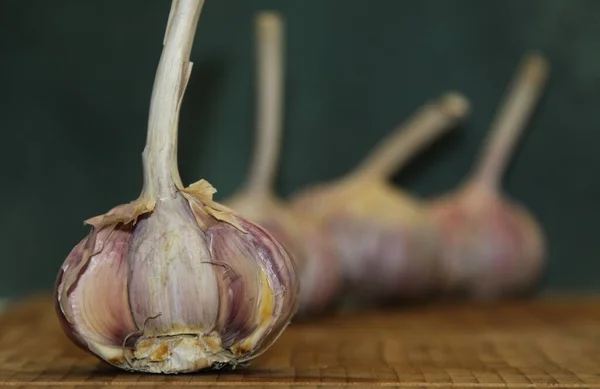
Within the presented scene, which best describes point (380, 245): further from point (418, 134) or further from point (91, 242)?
point (91, 242)

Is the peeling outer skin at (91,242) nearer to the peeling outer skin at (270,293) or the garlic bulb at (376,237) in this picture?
the peeling outer skin at (270,293)

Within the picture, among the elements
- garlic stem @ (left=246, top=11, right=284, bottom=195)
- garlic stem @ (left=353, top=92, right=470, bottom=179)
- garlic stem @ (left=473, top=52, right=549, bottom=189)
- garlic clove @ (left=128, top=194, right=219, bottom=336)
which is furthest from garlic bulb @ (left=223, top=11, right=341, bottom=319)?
garlic clove @ (left=128, top=194, right=219, bottom=336)

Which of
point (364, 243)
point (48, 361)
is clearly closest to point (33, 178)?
point (364, 243)

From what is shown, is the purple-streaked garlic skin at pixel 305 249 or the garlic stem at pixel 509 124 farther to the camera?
the garlic stem at pixel 509 124

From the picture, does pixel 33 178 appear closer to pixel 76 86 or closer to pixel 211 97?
pixel 76 86

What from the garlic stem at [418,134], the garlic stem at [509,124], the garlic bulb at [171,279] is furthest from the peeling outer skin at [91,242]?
the garlic stem at [509,124]

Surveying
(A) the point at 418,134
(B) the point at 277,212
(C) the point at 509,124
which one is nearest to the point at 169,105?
(B) the point at 277,212
